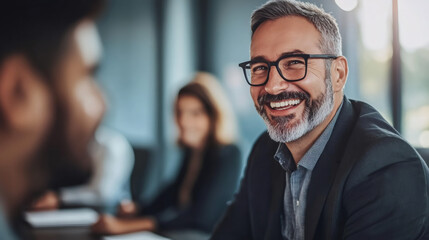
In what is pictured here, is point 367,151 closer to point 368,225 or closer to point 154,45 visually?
point 368,225

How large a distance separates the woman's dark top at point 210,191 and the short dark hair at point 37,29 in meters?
2.07

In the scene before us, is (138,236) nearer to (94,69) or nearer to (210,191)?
(210,191)

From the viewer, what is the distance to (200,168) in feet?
7.93

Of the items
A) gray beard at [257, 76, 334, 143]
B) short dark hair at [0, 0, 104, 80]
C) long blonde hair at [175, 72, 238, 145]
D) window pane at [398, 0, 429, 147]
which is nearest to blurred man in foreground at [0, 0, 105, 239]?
short dark hair at [0, 0, 104, 80]

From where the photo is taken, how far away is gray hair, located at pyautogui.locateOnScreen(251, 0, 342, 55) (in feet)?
3.53

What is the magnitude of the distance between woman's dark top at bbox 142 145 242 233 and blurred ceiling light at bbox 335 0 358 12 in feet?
4.10

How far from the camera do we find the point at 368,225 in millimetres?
989

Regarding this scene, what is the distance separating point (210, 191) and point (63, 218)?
710mm

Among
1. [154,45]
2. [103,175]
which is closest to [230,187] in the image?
[103,175]

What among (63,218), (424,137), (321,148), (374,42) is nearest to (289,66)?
(321,148)

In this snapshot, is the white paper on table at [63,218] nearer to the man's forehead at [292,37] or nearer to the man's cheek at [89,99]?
the man's forehead at [292,37]

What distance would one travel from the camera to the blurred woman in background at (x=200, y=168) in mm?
2248

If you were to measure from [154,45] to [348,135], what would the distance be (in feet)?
11.6

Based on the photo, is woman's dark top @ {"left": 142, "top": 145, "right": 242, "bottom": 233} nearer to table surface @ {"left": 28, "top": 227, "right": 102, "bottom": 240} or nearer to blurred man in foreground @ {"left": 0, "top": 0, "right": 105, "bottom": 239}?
table surface @ {"left": 28, "top": 227, "right": 102, "bottom": 240}
